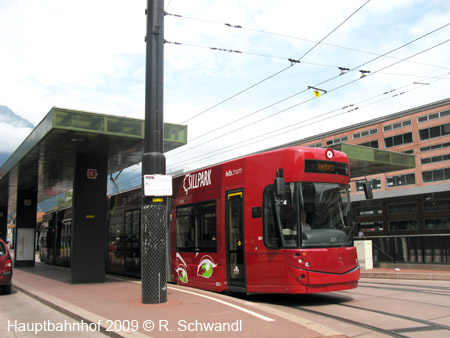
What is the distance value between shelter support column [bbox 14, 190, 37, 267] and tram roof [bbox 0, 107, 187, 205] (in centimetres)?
655

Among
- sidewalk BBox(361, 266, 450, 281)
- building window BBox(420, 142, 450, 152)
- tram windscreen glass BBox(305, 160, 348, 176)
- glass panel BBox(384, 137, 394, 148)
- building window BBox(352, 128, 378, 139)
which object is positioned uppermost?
building window BBox(352, 128, 378, 139)

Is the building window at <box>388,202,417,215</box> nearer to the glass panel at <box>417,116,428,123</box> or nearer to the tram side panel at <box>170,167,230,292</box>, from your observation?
the glass panel at <box>417,116,428,123</box>

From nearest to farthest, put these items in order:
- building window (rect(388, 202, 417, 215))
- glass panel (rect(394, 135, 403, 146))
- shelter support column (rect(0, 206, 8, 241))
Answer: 1. shelter support column (rect(0, 206, 8, 241))
2. building window (rect(388, 202, 417, 215))
3. glass panel (rect(394, 135, 403, 146))

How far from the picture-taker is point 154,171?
898 centimetres

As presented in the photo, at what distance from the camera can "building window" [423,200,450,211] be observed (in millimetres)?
52644

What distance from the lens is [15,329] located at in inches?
289

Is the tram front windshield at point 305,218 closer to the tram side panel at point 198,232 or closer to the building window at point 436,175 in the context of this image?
the tram side panel at point 198,232

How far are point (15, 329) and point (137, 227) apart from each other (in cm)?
759

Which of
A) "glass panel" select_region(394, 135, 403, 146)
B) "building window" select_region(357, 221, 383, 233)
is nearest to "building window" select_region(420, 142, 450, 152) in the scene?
"glass panel" select_region(394, 135, 403, 146)

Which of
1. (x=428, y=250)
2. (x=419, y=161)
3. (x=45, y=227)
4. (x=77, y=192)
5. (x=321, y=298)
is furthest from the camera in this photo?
(x=419, y=161)

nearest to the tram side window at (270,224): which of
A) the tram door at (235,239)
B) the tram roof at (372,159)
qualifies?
the tram door at (235,239)

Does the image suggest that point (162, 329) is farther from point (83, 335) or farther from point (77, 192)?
point (77, 192)

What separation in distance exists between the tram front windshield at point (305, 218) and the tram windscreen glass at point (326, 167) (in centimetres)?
30

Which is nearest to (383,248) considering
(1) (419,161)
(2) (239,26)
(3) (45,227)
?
(2) (239,26)
